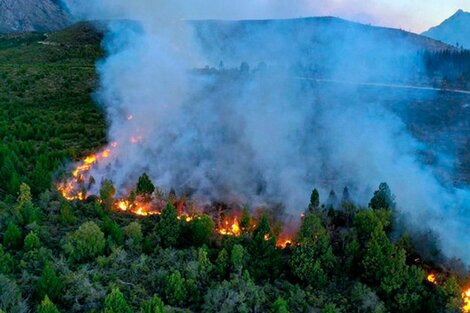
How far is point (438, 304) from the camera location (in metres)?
21.8

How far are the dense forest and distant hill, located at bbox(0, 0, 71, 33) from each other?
360 feet

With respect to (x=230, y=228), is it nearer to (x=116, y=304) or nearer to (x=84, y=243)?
(x=84, y=243)

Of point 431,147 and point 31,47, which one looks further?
point 31,47

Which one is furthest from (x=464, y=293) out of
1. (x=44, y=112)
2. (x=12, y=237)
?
(x=44, y=112)

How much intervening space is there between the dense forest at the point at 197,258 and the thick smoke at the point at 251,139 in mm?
2572

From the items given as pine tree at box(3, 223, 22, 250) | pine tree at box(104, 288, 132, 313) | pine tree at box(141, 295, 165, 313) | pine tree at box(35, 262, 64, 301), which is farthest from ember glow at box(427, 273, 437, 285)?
pine tree at box(3, 223, 22, 250)

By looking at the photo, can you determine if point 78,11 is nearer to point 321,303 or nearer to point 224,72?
point 224,72

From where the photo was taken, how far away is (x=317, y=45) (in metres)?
102

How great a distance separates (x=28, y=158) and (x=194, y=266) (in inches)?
602

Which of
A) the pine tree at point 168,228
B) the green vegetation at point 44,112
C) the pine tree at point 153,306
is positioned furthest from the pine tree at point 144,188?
the pine tree at point 153,306

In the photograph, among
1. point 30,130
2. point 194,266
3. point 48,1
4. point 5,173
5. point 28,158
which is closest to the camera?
point 194,266

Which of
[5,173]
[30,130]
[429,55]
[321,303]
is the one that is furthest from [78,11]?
[321,303]

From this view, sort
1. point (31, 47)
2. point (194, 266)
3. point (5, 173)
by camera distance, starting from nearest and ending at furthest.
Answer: point (194, 266) → point (5, 173) → point (31, 47)

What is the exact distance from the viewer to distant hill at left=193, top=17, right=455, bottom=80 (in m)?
77.9
